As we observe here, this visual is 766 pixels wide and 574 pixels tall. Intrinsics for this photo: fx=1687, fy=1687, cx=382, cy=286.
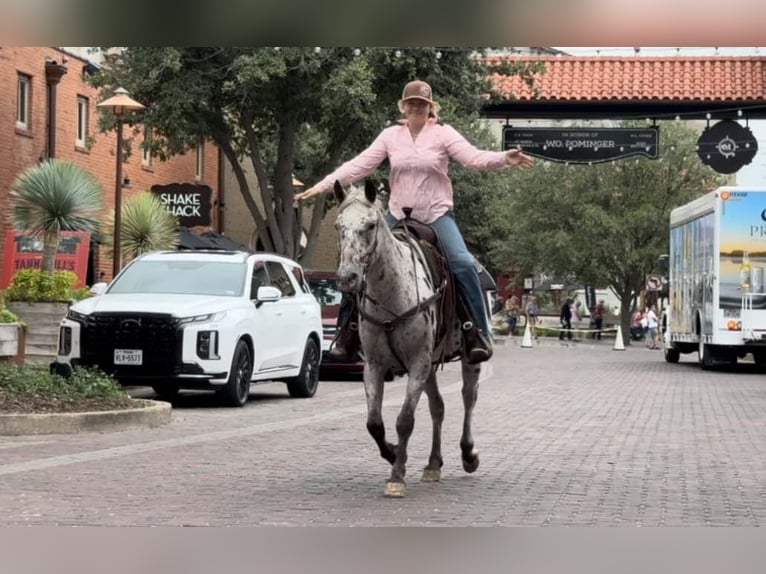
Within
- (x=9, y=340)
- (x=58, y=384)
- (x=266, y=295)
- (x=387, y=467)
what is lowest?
(x=387, y=467)

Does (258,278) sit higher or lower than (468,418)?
higher

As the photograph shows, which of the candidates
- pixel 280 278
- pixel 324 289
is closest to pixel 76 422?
pixel 280 278

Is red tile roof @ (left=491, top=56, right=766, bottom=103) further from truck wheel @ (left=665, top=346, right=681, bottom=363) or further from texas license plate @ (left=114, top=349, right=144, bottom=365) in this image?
texas license plate @ (left=114, top=349, right=144, bottom=365)

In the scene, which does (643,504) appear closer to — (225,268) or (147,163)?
(225,268)

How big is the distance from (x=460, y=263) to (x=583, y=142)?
25117mm

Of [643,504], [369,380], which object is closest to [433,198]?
[369,380]

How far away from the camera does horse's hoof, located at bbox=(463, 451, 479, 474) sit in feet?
38.4

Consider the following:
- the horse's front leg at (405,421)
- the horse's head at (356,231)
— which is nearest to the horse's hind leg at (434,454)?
the horse's front leg at (405,421)

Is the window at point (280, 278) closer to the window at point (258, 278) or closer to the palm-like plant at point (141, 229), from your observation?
the window at point (258, 278)

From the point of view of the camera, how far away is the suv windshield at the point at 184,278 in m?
19.9

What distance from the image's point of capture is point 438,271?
36.1 feet

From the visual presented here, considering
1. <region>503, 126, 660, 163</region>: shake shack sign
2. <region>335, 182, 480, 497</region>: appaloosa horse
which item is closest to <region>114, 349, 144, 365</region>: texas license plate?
<region>335, 182, 480, 497</region>: appaloosa horse

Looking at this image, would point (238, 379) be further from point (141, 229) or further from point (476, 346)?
point (141, 229)

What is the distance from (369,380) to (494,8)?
10.5 feet
